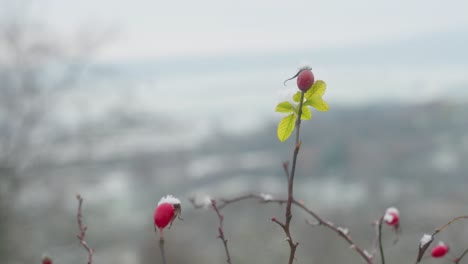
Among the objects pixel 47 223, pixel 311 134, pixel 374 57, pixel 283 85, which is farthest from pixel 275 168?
pixel 283 85

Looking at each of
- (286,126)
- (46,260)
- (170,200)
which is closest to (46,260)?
(46,260)

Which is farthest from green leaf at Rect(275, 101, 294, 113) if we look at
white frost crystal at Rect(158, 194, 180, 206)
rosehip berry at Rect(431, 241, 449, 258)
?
rosehip berry at Rect(431, 241, 449, 258)

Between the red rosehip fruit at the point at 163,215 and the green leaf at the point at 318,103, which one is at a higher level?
the green leaf at the point at 318,103

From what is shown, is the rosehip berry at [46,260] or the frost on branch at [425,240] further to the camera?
the rosehip berry at [46,260]

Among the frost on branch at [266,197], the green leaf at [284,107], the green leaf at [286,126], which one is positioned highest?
the green leaf at [284,107]

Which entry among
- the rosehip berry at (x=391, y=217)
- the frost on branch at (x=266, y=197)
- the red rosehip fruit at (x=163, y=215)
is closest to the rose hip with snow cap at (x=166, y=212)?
the red rosehip fruit at (x=163, y=215)

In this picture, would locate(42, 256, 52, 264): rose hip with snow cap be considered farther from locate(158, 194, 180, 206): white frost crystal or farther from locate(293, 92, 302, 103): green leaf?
locate(293, 92, 302, 103): green leaf

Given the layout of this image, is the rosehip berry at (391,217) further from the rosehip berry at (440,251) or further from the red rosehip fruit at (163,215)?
the red rosehip fruit at (163,215)
